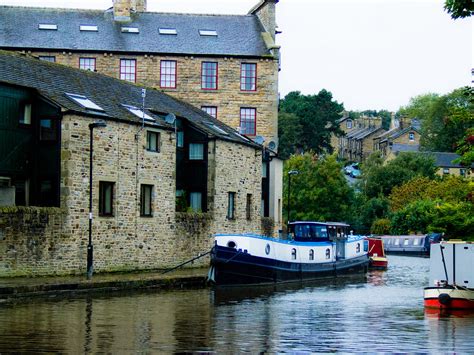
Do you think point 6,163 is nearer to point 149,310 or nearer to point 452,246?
point 149,310

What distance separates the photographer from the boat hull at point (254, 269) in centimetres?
3678

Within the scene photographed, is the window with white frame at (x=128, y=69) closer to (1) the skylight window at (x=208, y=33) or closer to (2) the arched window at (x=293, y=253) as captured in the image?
(1) the skylight window at (x=208, y=33)

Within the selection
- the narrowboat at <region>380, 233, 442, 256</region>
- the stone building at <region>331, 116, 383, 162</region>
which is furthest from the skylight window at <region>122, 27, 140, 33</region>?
the stone building at <region>331, 116, 383, 162</region>

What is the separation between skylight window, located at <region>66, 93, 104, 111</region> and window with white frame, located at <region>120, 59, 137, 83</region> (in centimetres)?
2196

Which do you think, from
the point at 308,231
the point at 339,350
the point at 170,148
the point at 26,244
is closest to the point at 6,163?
the point at 26,244

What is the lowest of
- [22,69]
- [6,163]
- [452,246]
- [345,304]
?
[345,304]

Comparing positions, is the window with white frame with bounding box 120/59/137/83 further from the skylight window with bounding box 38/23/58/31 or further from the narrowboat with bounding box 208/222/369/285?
the narrowboat with bounding box 208/222/369/285

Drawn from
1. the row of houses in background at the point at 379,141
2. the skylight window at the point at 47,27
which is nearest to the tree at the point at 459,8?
the skylight window at the point at 47,27

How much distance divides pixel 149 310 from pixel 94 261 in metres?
11.1

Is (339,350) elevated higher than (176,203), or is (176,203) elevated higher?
(176,203)

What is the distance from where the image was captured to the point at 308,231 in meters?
46.8

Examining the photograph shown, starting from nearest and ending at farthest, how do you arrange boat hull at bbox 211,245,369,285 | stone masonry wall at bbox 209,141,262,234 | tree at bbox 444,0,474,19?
tree at bbox 444,0,474,19 < boat hull at bbox 211,245,369,285 < stone masonry wall at bbox 209,141,262,234

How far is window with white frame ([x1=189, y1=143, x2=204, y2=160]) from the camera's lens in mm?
45594

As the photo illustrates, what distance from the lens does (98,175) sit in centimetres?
3672
